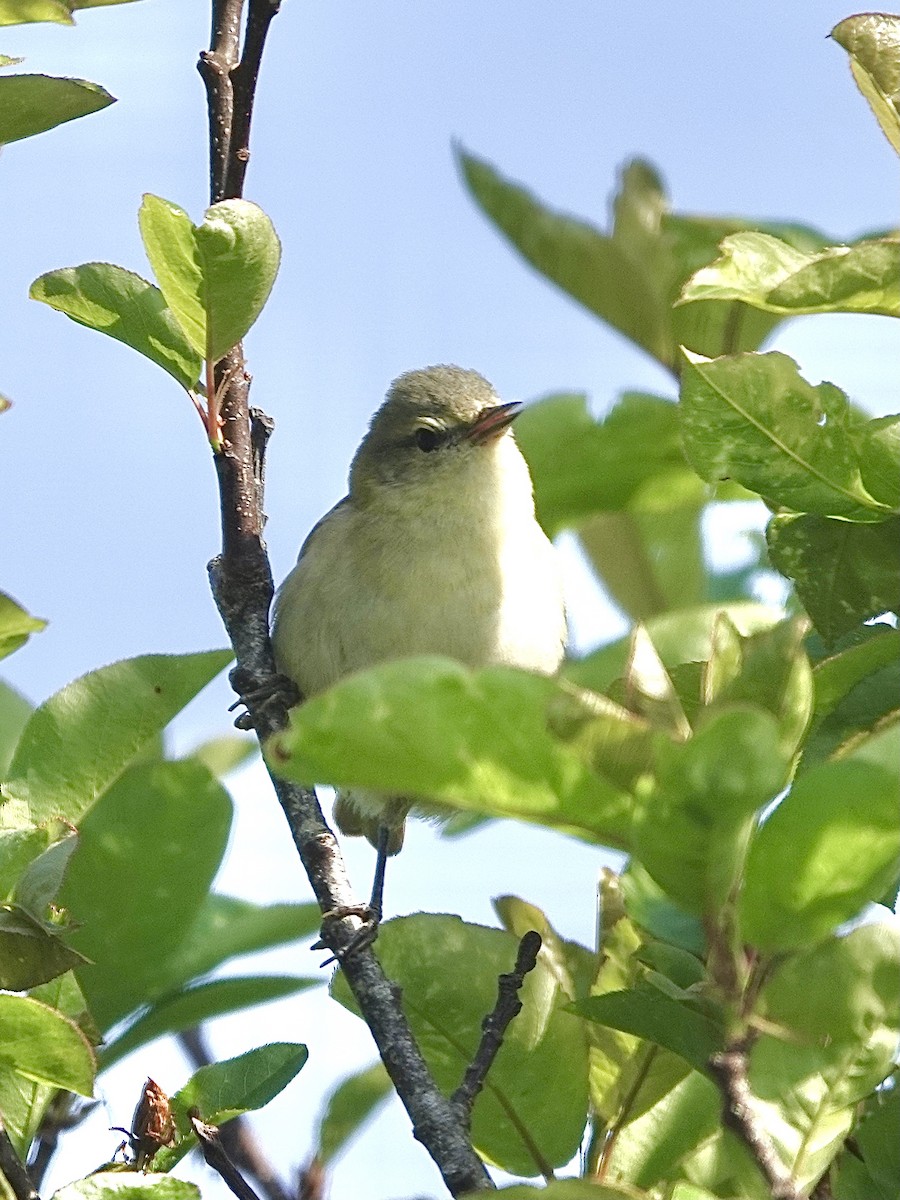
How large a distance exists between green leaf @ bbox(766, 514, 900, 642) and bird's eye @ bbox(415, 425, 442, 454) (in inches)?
80.5

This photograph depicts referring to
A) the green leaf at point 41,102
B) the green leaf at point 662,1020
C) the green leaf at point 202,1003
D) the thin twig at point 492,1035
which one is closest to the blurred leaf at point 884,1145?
the green leaf at point 662,1020

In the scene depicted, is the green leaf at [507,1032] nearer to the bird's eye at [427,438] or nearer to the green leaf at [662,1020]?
the green leaf at [662,1020]

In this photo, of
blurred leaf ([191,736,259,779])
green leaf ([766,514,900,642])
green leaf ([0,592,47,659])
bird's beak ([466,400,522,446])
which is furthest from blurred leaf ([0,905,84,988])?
bird's beak ([466,400,522,446])

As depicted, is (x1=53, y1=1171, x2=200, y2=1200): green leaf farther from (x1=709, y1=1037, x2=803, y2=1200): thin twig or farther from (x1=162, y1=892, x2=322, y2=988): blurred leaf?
(x1=709, y1=1037, x2=803, y2=1200): thin twig

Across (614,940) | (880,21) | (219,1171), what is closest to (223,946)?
(219,1171)

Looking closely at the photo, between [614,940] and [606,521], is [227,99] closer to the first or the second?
[606,521]

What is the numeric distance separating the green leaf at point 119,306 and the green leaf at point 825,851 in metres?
1.18

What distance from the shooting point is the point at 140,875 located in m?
2.04

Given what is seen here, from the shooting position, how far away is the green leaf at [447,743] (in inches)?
41.3

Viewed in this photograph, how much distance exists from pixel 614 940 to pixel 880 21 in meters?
1.08

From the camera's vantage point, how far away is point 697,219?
6.78ft

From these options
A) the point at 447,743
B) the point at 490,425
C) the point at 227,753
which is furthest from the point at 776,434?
the point at 490,425

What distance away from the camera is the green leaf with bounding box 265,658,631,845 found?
105cm

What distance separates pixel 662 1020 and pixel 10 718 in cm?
141
